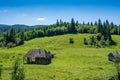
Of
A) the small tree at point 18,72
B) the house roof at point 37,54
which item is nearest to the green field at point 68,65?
the house roof at point 37,54

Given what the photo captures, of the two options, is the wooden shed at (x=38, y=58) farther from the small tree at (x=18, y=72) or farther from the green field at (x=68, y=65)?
the small tree at (x=18, y=72)

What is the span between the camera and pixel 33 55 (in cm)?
9806

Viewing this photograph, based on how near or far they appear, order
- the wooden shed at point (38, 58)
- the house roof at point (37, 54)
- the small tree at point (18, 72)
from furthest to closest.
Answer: the house roof at point (37, 54), the wooden shed at point (38, 58), the small tree at point (18, 72)

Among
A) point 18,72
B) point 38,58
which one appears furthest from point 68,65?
point 18,72

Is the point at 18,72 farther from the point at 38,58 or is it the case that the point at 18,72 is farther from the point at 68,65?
the point at 38,58

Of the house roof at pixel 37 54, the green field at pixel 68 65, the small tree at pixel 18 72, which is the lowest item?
the green field at pixel 68 65

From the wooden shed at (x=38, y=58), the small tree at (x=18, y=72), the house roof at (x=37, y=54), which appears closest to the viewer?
the small tree at (x=18, y=72)

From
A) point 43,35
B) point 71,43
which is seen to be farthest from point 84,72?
point 43,35

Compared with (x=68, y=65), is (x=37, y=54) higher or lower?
higher

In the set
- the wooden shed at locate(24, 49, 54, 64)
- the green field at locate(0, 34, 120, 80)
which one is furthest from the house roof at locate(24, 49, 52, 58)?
the green field at locate(0, 34, 120, 80)

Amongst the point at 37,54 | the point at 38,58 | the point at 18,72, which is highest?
the point at 18,72

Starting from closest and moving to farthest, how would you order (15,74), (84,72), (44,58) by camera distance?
(15,74) → (84,72) → (44,58)

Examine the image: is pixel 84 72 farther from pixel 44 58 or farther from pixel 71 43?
pixel 71 43

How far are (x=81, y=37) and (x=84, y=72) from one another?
3884 inches
